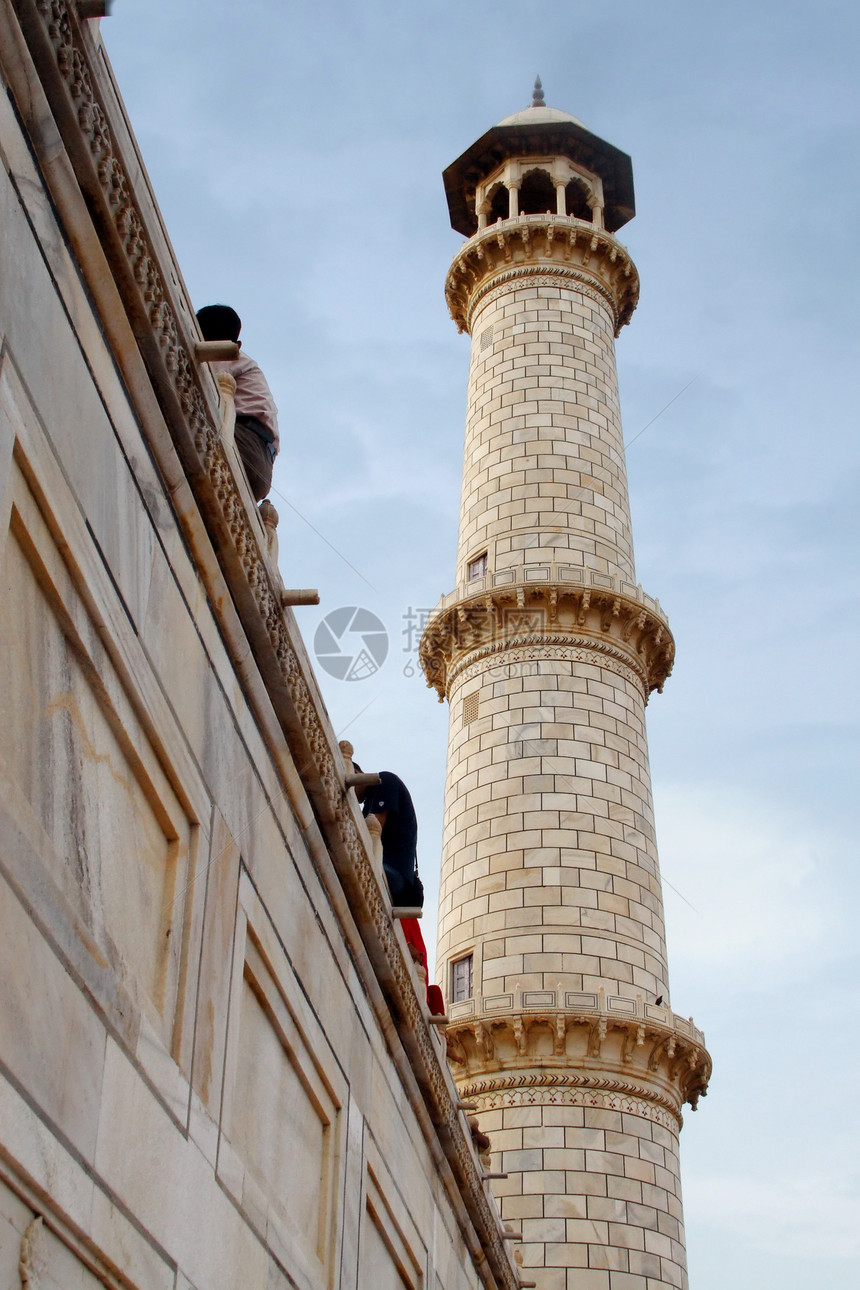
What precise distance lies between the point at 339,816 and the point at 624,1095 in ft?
34.1

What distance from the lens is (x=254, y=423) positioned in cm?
800

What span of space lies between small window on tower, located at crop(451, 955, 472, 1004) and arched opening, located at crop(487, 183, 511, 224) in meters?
13.9

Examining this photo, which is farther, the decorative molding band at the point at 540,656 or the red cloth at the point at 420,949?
the decorative molding band at the point at 540,656

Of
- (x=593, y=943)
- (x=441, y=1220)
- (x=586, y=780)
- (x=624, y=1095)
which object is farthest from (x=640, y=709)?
(x=441, y=1220)

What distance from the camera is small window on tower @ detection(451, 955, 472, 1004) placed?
59.8 feet

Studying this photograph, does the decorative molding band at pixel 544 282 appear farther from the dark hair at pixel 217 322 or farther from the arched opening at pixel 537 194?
the dark hair at pixel 217 322

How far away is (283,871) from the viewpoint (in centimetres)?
743

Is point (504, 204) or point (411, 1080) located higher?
point (504, 204)

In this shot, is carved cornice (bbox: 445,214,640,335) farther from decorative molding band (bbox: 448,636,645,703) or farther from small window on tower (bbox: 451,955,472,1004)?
small window on tower (bbox: 451,955,472,1004)

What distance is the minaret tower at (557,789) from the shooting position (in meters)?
16.8

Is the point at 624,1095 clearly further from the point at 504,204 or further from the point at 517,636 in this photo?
the point at 504,204

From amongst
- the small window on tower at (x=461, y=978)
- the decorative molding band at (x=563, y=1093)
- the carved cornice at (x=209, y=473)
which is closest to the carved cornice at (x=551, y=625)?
the small window on tower at (x=461, y=978)

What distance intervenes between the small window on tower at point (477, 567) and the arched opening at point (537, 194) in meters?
8.05

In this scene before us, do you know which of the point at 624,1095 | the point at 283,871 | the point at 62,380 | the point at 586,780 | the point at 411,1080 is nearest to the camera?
the point at 62,380
